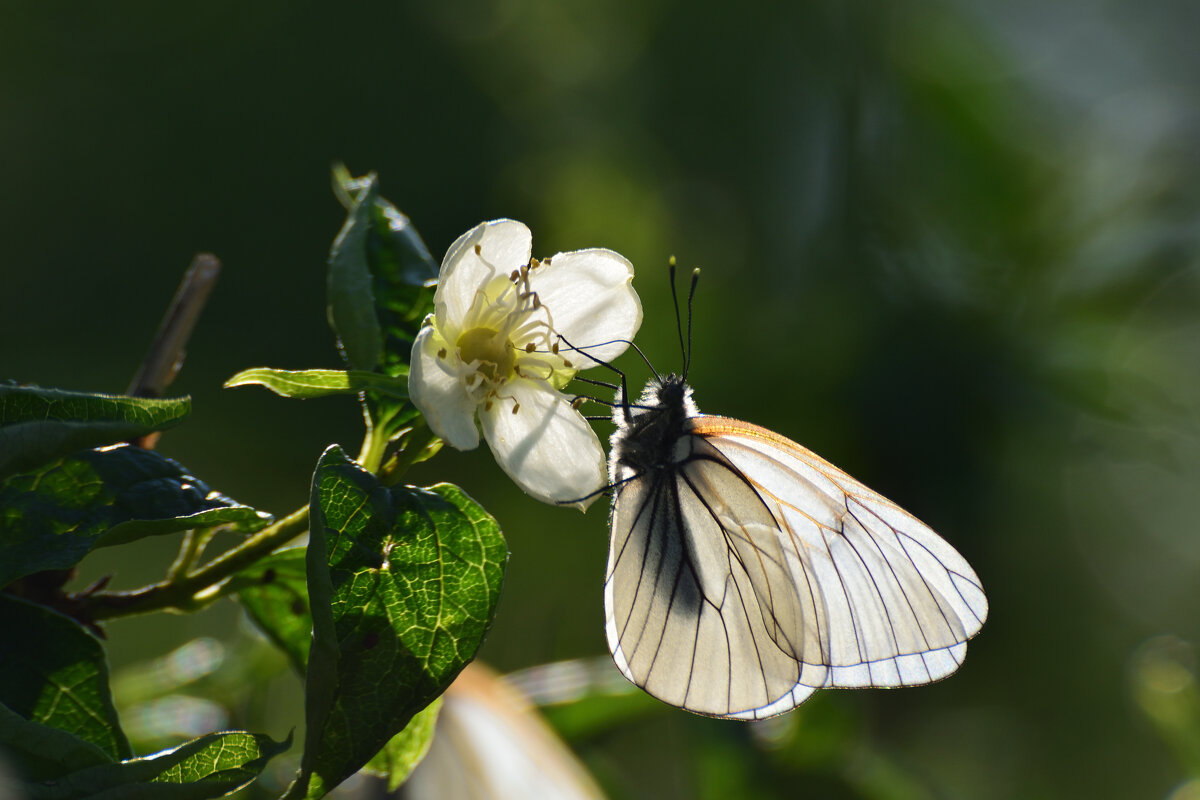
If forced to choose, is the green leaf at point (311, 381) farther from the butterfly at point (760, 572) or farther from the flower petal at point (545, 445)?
the butterfly at point (760, 572)

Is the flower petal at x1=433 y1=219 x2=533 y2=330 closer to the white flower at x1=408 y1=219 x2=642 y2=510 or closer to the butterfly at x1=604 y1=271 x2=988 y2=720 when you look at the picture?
the white flower at x1=408 y1=219 x2=642 y2=510

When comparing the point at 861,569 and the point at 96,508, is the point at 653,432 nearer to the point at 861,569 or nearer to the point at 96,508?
the point at 861,569

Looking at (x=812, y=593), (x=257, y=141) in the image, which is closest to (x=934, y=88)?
(x=812, y=593)

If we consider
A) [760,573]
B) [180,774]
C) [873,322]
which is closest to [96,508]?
[180,774]

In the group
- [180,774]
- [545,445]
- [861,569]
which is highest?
[545,445]

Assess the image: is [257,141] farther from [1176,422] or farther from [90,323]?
[1176,422]

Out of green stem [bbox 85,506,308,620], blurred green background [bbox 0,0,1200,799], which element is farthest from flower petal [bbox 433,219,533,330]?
blurred green background [bbox 0,0,1200,799]
